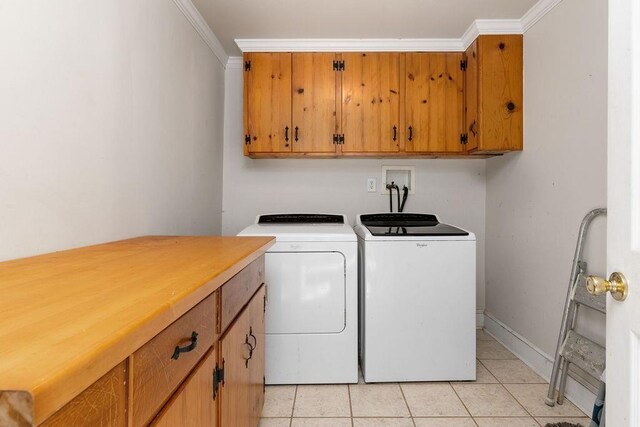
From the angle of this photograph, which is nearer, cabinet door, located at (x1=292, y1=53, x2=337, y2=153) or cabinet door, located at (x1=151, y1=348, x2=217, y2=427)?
cabinet door, located at (x1=151, y1=348, x2=217, y2=427)

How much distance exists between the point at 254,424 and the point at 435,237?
52.6 inches

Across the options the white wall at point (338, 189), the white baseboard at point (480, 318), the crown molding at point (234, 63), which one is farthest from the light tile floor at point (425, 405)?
the crown molding at point (234, 63)

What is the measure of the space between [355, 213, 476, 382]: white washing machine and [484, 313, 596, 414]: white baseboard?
443 mm

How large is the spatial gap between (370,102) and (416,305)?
1.46m

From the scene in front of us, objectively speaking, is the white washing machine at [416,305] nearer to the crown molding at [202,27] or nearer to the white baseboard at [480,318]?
the white baseboard at [480,318]

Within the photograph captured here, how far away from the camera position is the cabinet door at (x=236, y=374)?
108 cm

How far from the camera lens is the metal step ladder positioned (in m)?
1.67

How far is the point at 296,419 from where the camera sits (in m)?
1.79

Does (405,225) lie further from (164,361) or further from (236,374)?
(164,361)

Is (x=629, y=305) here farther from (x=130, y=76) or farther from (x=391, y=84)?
(x=391, y=84)

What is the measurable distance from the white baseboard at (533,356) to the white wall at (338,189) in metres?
0.27

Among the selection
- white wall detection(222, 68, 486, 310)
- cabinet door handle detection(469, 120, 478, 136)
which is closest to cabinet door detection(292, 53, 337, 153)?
white wall detection(222, 68, 486, 310)

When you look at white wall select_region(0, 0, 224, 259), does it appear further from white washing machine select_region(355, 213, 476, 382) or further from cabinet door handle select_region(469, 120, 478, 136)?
cabinet door handle select_region(469, 120, 478, 136)

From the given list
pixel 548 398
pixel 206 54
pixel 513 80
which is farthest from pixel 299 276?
pixel 513 80
